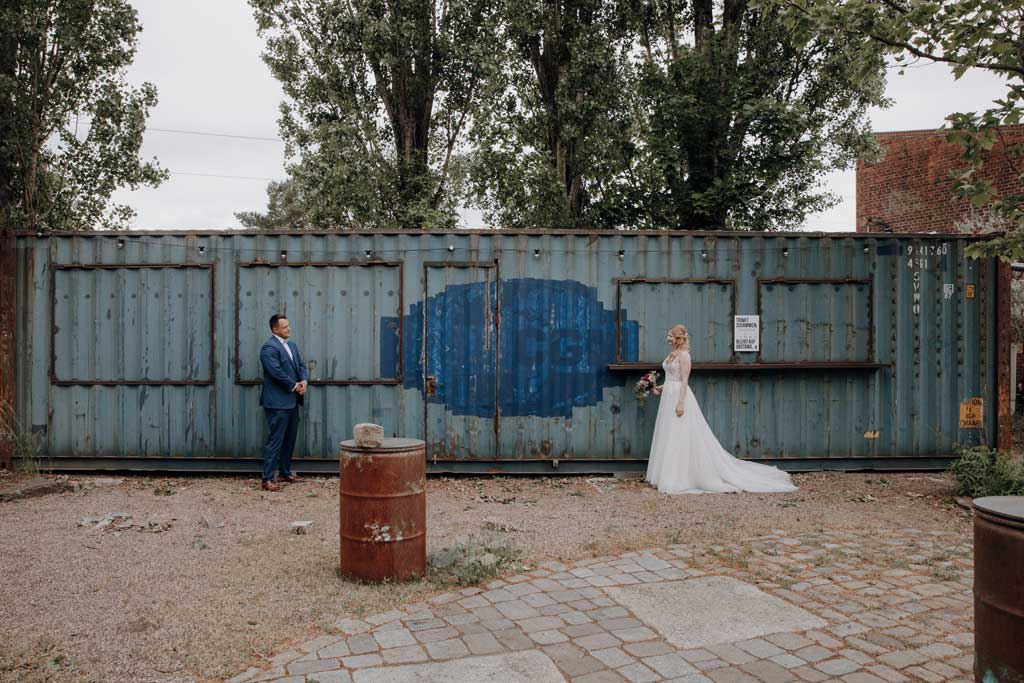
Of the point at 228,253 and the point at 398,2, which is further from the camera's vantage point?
the point at 398,2

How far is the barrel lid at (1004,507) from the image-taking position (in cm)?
344

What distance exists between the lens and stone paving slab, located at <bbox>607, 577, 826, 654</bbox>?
4738mm

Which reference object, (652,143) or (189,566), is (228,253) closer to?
(189,566)

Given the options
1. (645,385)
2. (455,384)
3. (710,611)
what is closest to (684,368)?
(645,385)

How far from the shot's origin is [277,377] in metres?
9.23

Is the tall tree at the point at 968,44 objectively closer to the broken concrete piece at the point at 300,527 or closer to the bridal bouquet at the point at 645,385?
the bridal bouquet at the point at 645,385

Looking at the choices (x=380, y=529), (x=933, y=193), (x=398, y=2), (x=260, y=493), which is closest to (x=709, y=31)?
(x=398, y=2)

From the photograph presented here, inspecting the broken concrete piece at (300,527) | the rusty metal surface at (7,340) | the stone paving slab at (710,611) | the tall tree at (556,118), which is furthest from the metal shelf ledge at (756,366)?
the tall tree at (556,118)

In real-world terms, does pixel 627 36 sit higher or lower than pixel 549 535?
higher

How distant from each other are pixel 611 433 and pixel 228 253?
5.42 m

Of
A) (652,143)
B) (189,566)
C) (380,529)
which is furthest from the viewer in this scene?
(652,143)

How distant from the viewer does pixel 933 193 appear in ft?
77.6

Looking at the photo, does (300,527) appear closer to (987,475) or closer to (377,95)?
(987,475)

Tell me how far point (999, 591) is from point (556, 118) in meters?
16.8
